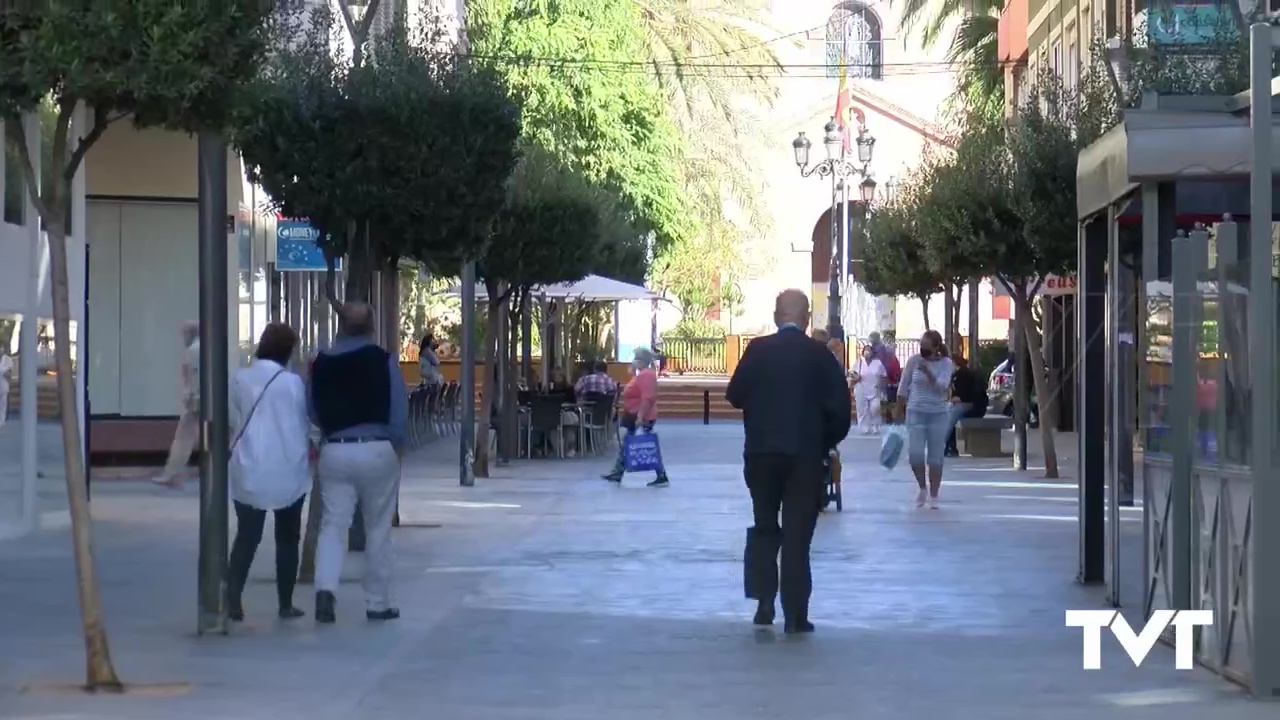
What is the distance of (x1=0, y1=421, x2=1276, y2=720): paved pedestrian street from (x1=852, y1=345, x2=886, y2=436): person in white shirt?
66.0ft

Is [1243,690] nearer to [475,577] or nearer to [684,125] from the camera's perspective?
[475,577]

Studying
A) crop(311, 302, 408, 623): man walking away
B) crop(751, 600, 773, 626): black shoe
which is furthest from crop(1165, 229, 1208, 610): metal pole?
crop(311, 302, 408, 623): man walking away

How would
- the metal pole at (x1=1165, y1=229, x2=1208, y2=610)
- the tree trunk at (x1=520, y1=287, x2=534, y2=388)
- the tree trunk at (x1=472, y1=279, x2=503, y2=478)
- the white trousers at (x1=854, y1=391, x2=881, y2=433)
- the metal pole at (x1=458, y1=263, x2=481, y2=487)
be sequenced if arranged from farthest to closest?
1. the white trousers at (x1=854, y1=391, x2=881, y2=433)
2. the tree trunk at (x1=520, y1=287, x2=534, y2=388)
3. the tree trunk at (x1=472, y1=279, x2=503, y2=478)
4. the metal pole at (x1=458, y1=263, x2=481, y2=487)
5. the metal pole at (x1=1165, y1=229, x2=1208, y2=610)

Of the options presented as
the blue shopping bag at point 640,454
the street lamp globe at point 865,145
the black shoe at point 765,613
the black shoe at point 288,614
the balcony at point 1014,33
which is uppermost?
the balcony at point 1014,33

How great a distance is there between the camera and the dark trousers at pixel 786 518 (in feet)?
37.8

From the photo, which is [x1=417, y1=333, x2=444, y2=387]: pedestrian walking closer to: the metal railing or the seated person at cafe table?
the seated person at cafe table

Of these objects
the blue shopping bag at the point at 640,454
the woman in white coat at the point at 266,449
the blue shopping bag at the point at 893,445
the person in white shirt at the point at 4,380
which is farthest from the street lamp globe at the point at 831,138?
the woman in white coat at the point at 266,449

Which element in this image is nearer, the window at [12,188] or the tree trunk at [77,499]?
the tree trunk at [77,499]

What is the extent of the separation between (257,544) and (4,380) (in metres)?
5.46

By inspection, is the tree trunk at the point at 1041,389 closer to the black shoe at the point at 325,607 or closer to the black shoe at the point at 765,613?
the black shoe at the point at 765,613

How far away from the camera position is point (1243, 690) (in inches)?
373

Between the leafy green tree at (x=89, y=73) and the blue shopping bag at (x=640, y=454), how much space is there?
15.4 metres

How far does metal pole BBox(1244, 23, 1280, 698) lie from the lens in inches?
360

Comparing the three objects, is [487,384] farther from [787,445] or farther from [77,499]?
[77,499]
